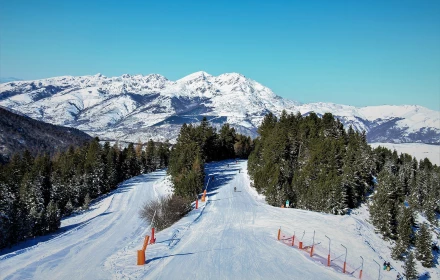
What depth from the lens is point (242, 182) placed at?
230ft

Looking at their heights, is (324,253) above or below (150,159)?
below

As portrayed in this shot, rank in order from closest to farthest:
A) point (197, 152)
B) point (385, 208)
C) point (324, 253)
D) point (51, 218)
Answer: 1. point (324, 253)
2. point (385, 208)
3. point (51, 218)
4. point (197, 152)

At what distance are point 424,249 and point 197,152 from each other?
1621 inches

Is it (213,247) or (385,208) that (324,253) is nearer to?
(213,247)

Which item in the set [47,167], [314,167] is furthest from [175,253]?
[47,167]

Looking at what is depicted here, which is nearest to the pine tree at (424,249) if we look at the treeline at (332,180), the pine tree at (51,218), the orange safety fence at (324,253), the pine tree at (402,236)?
the treeline at (332,180)

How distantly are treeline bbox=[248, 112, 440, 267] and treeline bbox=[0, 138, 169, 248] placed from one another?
33845 millimetres

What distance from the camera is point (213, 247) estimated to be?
90.1 ft

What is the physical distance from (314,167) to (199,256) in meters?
39.8

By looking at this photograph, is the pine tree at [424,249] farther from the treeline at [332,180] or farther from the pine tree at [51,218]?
the pine tree at [51,218]

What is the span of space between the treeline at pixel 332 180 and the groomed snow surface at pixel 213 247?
9.46ft

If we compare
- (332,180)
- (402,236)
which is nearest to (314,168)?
(332,180)

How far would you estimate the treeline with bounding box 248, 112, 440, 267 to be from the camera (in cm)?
5034

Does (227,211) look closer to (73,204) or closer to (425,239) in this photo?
(425,239)
